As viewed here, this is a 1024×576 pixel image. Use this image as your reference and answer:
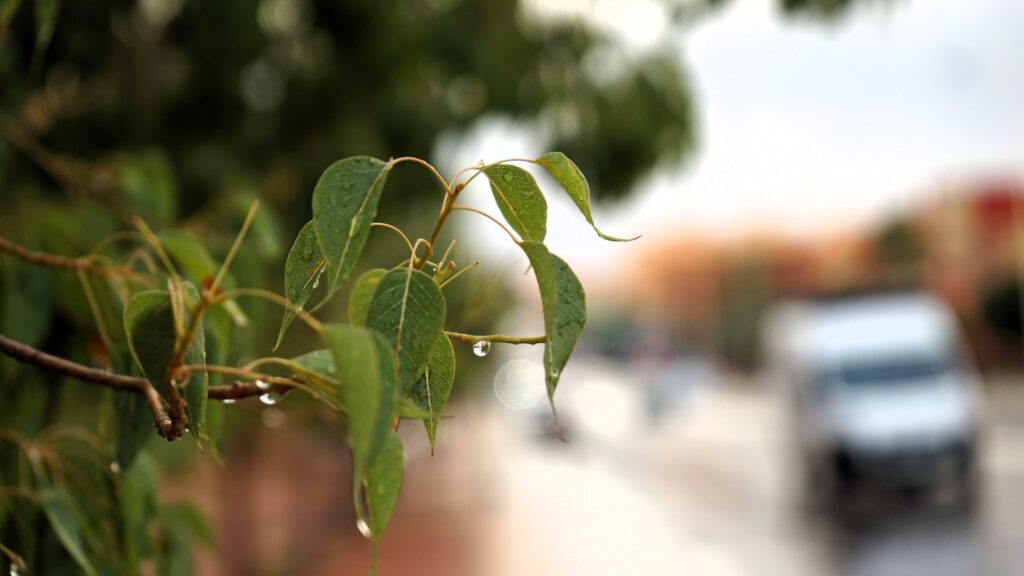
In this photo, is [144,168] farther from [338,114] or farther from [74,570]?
[338,114]

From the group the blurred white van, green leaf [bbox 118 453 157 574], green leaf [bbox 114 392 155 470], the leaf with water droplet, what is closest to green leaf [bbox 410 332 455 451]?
the leaf with water droplet

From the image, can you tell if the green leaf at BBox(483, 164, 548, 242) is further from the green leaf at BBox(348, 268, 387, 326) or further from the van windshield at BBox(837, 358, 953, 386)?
the van windshield at BBox(837, 358, 953, 386)

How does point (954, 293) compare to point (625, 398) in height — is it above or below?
above

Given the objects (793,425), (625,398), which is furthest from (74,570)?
(625,398)

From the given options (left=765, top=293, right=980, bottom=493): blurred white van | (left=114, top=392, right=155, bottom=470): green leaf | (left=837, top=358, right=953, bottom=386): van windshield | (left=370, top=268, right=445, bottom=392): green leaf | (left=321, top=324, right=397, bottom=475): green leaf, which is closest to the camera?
(left=321, top=324, right=397, bottom=475): green leaf

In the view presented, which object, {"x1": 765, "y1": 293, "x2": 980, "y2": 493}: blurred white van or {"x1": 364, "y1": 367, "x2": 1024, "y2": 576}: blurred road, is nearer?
{"x1": 364, "y1": 367, "x2": 1024, "y2": 576}: blurred road

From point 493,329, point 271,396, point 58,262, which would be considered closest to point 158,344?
point 271,396
